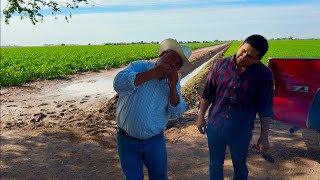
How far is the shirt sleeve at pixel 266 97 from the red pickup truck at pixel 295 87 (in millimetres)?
2309

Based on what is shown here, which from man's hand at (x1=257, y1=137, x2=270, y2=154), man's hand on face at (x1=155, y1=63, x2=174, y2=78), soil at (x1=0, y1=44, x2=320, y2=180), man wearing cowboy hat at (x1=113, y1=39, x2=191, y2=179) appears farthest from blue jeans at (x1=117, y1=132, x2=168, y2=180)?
soil at (x1=0, y1=44, x2=320, y2=180)

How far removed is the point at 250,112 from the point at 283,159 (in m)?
2.54

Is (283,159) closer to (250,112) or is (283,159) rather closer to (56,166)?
(250,112)

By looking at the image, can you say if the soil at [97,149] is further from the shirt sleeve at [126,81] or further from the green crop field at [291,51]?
the green crop field at [291,51]

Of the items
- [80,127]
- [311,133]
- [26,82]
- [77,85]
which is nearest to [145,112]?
[311,133]

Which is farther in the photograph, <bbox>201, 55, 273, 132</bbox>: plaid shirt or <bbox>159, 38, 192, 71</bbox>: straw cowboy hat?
<bbox>201, 55, 273, 132</bbox>: plaid shirt

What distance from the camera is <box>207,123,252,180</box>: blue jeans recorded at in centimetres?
341

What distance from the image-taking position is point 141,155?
3.07 meters

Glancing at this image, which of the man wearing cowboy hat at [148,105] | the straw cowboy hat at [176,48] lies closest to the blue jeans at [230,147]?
the man wearing cowboy hat at [148,105]

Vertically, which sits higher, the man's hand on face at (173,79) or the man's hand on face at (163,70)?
the man's hand on face at (163,70)

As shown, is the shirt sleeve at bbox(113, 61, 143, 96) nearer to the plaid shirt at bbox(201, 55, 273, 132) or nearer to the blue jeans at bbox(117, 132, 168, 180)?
the blue jeans at bbox(117, 132, 168, 180)

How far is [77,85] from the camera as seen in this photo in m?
16.4

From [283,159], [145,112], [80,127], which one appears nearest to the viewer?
[145,112]

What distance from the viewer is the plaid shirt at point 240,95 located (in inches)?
129
